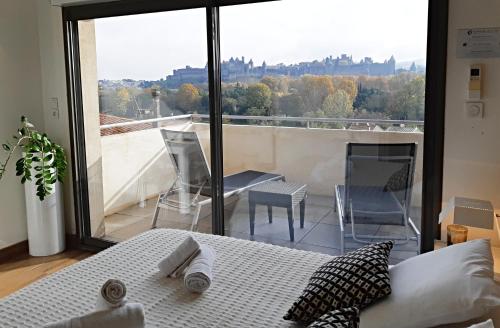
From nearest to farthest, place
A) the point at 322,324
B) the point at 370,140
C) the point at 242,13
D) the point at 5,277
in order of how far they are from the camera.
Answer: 1. the point at 322,324
2. the point at 370,140
3. the point at 242,13
4. the point at 5,277

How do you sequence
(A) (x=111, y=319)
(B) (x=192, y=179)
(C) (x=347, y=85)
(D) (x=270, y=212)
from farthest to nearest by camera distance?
(B) (x=192, y=179)
(D) (x=270, y=212)
(C) (x=347, y=85)
(A) (x=111, y=319)

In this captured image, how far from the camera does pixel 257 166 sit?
11.4 feet

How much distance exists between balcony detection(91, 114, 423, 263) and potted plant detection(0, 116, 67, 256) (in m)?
0.38

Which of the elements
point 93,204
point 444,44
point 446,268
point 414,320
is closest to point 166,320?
point 414,320

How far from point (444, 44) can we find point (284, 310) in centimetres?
171

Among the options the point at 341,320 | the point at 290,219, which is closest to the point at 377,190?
the point at 290,219

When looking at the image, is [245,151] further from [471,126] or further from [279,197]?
[471,126]

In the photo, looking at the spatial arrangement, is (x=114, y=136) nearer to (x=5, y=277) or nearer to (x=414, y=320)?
(x=5, y=277)

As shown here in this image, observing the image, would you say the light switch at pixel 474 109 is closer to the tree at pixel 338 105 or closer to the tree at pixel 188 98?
the tree at pixel 338 105

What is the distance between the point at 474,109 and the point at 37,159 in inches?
122

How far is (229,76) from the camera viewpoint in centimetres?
341

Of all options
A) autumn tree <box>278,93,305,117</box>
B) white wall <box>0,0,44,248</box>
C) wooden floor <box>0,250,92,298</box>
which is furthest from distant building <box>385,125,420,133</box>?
white wall <box>0,0,44,248</box>

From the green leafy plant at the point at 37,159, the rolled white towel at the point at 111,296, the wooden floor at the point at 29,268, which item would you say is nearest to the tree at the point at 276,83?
the green leafy plant at the point at 37,159

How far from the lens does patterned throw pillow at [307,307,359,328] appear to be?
4.61 feet
